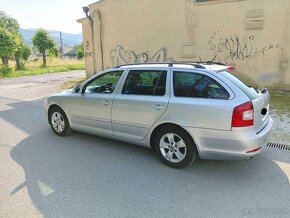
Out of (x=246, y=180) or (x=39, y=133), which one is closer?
(x=246, y=180)

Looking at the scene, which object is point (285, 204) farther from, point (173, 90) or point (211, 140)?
point (173, 90)

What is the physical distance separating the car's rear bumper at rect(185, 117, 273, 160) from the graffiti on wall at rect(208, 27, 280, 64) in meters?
6.57

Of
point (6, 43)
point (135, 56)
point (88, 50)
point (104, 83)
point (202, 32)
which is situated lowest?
point (104, 83)

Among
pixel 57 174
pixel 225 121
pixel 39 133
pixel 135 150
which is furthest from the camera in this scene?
pixel 39 133

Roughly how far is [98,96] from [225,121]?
2.30 meters

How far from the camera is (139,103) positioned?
4.11m

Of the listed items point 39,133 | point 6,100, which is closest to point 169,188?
point 39,133

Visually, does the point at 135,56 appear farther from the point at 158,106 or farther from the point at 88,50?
the point at 158,106

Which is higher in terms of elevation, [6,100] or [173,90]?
[173,90]

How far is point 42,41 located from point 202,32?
2642 centimetres

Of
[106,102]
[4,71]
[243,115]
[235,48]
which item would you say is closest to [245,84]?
[243,115]

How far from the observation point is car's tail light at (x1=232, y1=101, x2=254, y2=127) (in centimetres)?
332

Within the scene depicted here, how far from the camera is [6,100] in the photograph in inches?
400

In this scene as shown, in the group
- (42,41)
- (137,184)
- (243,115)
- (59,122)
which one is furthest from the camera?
(42,41)
